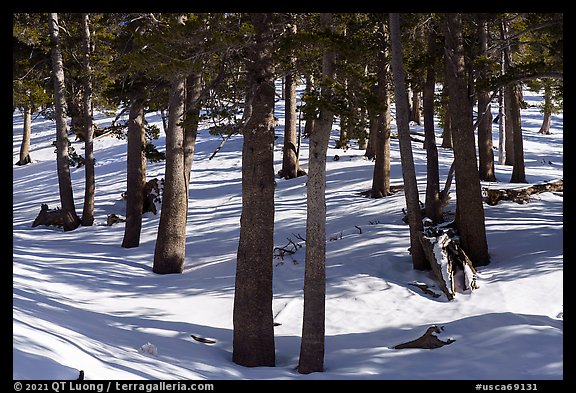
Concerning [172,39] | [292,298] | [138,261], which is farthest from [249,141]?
[138,261]

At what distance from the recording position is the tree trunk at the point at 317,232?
8.42 metres

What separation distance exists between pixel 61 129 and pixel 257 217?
45.8ft

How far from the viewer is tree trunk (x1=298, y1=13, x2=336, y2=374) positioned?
8422 mm

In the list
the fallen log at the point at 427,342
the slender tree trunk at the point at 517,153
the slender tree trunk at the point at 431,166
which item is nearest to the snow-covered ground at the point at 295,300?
the fallen log at the point at 427,342

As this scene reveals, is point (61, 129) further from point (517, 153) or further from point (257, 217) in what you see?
point (517, 153)

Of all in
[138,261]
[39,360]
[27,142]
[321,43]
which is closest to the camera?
[39,360]

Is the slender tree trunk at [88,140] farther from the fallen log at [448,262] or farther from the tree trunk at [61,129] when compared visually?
the fallen log at [448,262]

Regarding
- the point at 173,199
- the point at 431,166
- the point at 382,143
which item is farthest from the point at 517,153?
the point at 173,199

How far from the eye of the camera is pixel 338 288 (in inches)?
490

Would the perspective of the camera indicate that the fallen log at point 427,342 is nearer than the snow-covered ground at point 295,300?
No

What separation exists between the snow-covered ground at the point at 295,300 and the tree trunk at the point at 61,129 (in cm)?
78
